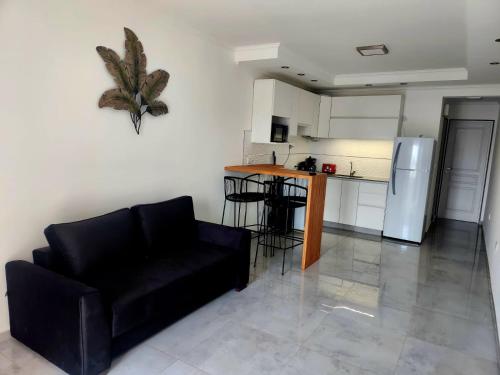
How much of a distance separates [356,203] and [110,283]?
14.2ft

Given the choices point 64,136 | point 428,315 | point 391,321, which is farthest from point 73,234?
point 428,315

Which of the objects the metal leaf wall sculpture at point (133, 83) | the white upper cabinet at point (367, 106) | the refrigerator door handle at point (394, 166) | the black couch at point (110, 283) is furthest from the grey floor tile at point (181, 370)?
the white upper cabinet at point (367, 106)

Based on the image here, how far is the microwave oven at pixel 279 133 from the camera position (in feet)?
16.1

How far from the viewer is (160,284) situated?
241cm

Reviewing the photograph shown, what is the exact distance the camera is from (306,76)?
16.5 feet

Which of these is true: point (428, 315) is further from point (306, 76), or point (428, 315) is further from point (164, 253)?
point (306, 76)

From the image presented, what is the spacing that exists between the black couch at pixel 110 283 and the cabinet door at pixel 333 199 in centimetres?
303

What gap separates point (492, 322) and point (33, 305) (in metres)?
3.51

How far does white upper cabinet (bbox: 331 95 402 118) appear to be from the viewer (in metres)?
5.49

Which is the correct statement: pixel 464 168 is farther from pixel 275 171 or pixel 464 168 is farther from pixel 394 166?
pixel 275 171

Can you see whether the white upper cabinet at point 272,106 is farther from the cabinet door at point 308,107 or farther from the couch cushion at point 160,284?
the couch cushion at point 160,284

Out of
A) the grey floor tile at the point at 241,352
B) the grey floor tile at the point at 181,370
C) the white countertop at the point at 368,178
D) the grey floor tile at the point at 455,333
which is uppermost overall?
the white countertop at the point at 368,178

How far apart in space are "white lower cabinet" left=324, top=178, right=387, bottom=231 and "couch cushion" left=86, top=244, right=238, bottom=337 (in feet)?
10.4

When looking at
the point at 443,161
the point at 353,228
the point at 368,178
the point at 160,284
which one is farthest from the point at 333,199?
the point at 160,284
